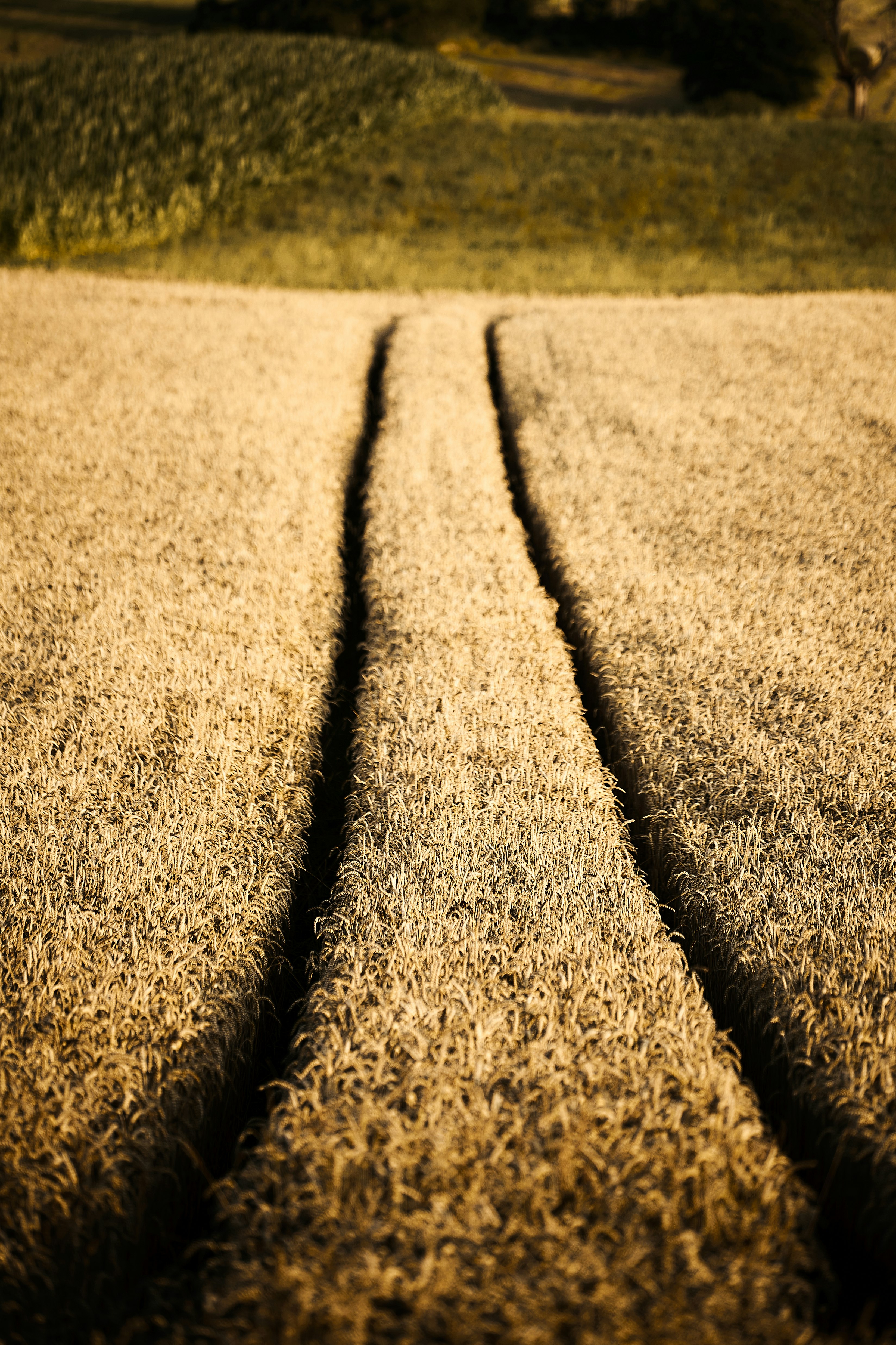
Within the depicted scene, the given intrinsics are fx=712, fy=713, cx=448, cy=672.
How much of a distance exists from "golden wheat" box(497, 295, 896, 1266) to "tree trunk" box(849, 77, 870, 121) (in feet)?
103

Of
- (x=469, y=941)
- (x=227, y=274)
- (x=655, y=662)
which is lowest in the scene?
(x=469, y=941)

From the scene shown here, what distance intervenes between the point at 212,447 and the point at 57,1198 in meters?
6.67

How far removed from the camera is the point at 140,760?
3.60 metres

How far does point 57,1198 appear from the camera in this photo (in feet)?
→ 6.45

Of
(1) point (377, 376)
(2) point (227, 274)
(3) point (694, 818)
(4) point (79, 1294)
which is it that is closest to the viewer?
(4) point (79, 1294)

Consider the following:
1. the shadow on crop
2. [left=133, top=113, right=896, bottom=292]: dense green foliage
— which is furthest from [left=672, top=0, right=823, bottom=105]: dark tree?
the shadow on crop

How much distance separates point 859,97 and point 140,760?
42176 mm

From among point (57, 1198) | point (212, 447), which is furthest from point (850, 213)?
point (57, 1198)

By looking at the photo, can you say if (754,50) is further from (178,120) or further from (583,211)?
(178,120)

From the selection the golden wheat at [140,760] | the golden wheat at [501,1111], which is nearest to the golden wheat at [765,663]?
the golden wheat at [501,1111]

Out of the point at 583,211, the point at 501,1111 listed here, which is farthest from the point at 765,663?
the point at 583,211

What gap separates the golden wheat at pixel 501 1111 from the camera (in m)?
1.73

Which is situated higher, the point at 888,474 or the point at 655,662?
the point at 888,474

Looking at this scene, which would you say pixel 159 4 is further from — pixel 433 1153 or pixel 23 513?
pixel 433 1153
